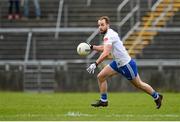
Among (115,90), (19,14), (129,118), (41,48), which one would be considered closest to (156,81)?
(115,90)

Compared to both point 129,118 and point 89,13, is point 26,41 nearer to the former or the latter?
point 89,13

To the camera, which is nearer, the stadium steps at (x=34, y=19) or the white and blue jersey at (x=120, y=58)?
the white and blue jersey at (x=120, y=58)

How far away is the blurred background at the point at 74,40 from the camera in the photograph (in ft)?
100

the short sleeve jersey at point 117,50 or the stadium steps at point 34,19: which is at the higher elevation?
the short sleeve jersey at point 117,50

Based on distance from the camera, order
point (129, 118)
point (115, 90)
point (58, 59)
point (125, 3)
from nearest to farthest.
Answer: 1. point (129, 118)
2. point (115, 90)
3. point (58, 59)
4. point (125, 3)

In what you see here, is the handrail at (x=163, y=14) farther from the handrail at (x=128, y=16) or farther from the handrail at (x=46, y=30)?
the handrail at (x=46, y=30)

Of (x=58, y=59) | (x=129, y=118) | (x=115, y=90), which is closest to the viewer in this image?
(x=129, y=118)

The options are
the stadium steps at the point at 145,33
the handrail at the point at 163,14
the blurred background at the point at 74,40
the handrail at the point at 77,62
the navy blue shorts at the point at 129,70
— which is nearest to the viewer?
the navy blue shorts at the point at 129,70

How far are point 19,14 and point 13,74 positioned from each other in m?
5.86

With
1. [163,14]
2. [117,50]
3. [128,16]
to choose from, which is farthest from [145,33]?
[117,50]

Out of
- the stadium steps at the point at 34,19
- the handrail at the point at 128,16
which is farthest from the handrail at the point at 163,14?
the stadium steps at the point at 34,19

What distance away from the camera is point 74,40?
113 ft

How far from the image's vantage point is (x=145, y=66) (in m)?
32.1

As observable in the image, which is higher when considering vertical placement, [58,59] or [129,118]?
[129,118]
